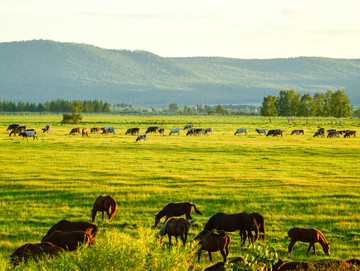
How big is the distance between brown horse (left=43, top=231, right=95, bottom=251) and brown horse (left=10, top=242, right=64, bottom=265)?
71cm

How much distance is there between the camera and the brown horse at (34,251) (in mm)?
10656

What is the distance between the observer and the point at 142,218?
16.6 meters

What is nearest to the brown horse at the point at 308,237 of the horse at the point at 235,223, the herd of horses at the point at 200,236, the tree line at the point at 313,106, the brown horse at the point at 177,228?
the herd of horses at the point at 200,236

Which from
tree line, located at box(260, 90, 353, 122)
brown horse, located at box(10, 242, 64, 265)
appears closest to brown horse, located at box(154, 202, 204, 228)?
brown horse, located at box(10, 242, 64, 265)

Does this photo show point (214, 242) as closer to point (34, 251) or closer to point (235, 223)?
point (235, 223)

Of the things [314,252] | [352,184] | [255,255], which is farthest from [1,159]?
[255,255]

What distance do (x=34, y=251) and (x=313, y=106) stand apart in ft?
403

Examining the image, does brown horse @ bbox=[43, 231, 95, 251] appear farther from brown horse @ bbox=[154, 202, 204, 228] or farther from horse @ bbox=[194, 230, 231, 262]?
brown horse @ bbox=[154, 202, 204, 228]

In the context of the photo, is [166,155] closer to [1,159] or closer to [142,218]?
[1,159]

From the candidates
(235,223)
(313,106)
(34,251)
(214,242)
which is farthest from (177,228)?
(313,106)

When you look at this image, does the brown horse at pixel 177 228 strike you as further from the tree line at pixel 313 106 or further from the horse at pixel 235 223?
the tree line at pixel 313 106

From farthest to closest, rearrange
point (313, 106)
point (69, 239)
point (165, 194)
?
point (313, 106) → point (165, 194) → point (69, 239)

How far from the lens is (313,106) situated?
414 ft

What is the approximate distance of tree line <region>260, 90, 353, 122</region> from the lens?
11661 cm
